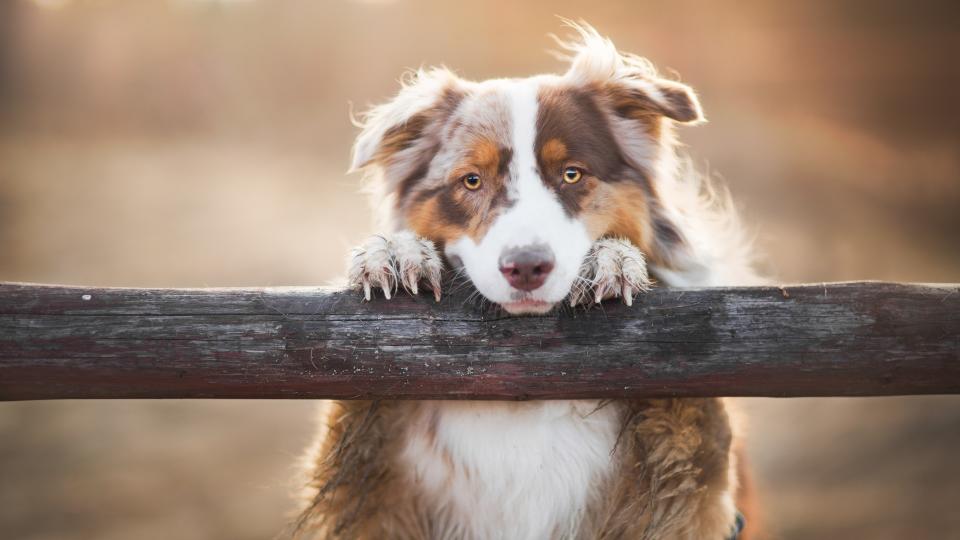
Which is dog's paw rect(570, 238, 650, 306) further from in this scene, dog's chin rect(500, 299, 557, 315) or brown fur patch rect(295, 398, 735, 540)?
brown fur patch rect(295, 398, 735, 540)

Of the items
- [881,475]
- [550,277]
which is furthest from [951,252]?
[550,277]

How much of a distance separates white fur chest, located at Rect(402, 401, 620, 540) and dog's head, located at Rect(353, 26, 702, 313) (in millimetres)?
528

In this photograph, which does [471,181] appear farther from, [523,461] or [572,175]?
[523,461]

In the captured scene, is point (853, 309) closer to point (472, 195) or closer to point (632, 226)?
point (632, 226)

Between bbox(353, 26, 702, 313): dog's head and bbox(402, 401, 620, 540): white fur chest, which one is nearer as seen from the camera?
bbox(353, 26, 702, 313): dog's head

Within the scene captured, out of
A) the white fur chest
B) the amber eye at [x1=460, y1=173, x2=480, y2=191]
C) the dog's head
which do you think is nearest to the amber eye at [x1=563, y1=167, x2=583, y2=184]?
the dog's head

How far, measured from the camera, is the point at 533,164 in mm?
2600

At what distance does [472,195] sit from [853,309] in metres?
1.23

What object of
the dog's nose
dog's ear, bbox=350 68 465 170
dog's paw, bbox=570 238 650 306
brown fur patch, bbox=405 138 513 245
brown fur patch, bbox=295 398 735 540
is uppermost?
dog's ear, bbox=350 68 465 170

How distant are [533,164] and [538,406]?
0.82m

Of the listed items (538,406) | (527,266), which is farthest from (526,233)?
(538,406)

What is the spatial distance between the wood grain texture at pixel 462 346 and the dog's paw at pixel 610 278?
0.08m

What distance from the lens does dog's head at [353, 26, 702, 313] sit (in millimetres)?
2355

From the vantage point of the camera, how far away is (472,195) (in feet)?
8.66
